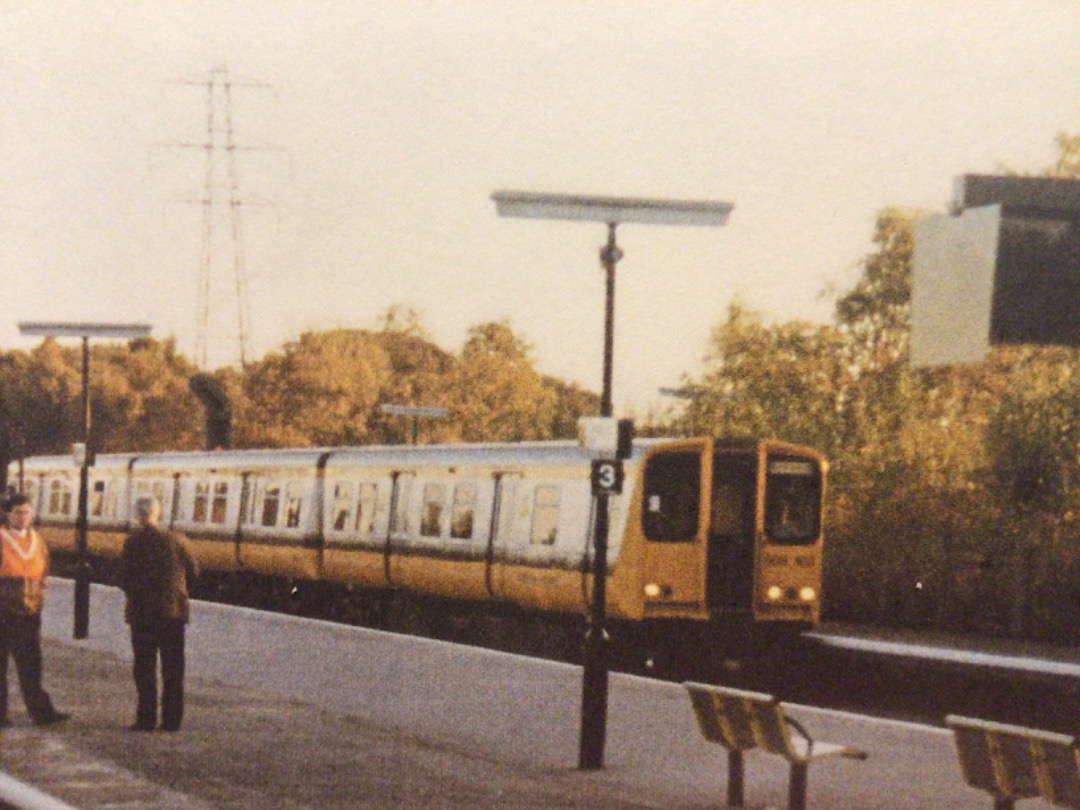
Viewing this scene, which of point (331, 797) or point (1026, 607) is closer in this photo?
point (331, 797)

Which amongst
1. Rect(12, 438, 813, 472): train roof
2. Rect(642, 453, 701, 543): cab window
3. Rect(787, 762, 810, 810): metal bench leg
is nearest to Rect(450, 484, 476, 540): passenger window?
Result: Rect(12, 438, 813, 472): train roof

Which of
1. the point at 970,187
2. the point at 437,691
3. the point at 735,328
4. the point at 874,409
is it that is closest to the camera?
the point at 970,187

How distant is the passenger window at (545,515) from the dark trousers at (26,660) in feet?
35.0

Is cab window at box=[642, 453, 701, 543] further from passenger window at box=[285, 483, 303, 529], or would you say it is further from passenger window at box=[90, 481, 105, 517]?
passenger window at box=[90, 481, 105, 517]

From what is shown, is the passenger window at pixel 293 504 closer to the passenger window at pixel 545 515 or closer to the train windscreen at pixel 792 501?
the passenger window at pixel 545 515

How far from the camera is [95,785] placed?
10.2 meters

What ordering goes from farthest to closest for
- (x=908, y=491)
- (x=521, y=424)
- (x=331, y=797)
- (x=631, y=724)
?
1. (x=521, y=424)
2. (x=908, y=491)
3. (x=631, y=724)
4. (x=331, y=797)

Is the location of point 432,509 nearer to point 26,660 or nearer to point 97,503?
point 26,660

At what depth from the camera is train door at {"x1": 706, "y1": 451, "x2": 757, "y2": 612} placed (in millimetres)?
22766

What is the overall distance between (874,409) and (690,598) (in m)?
14.8

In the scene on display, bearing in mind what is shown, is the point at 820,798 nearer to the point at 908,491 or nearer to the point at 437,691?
the point at 437,691

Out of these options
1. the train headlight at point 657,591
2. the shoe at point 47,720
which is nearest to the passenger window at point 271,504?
the train headlight at point 657,591

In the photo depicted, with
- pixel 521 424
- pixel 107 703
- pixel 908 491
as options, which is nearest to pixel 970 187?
pixel 107 703

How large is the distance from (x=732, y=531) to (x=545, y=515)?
2.23 m
